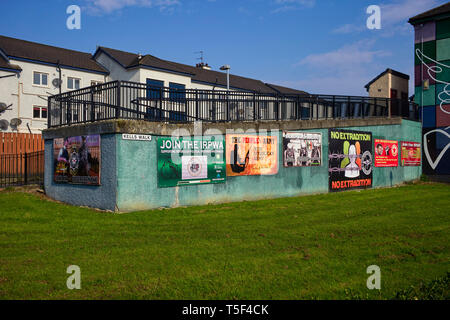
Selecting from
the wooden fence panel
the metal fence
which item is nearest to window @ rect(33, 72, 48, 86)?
the wooden fence panel

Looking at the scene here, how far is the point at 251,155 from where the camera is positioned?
50.6 feet

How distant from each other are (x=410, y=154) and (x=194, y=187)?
53.7 feet

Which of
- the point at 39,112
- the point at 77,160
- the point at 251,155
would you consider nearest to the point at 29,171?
the point at 77,160

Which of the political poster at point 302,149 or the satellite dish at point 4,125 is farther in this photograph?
the satellite dish at point 4,125

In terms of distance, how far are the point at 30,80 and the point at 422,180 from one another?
32505 millimetres

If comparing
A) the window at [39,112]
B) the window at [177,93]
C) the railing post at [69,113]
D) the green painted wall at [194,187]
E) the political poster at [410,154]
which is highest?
the window at [39,112]

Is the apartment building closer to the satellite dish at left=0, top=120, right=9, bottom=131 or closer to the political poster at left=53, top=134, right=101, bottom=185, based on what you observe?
the satellite dish at left=0, top=120, right=9, bottom=131

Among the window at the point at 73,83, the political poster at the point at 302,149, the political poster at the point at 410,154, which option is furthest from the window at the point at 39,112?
the political poster at the point at 410,154

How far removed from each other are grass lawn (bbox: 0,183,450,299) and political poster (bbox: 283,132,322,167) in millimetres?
4292

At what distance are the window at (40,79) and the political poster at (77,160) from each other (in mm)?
22595

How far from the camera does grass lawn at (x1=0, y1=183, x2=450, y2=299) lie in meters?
5.28

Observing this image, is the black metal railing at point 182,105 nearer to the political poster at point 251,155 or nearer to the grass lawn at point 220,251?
the political poster at point 251,155

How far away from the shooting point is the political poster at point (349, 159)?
18.8 meters

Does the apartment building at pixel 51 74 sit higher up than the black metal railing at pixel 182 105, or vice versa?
the apartment building at pixel 51 74
